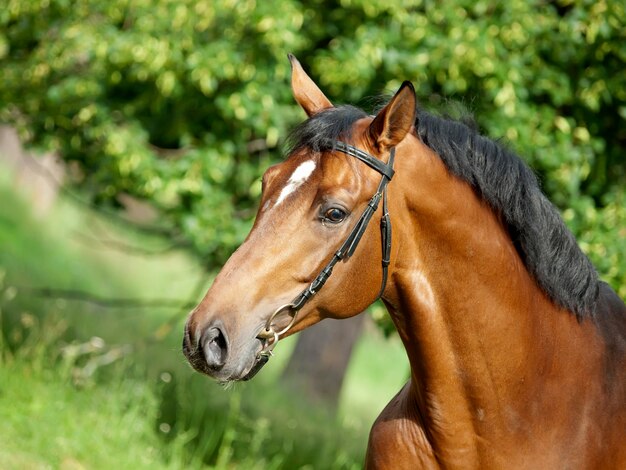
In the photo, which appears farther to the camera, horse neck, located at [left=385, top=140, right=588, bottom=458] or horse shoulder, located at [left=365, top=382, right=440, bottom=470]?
horse shoulder, located at [left=365, top=382, right=440, bottom=470]

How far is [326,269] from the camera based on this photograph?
2.85m

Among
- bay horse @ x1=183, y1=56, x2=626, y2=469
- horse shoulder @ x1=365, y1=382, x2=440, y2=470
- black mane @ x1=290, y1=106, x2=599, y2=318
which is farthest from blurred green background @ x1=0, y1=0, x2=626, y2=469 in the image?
horse shoulder @ x1=365, y1=382, x2=440, y2=470

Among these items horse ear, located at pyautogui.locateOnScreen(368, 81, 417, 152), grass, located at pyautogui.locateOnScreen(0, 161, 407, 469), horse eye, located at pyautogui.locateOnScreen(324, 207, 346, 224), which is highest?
horse ear, located at pyautogui.locateOnScreen(368, 81, 417, 152)

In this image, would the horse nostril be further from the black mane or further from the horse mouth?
the black mane

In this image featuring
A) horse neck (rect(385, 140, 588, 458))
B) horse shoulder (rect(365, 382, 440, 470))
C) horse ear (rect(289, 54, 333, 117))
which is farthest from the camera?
horse ear (rect(289, 54, 333, 117))

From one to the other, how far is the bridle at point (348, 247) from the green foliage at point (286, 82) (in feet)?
7.43

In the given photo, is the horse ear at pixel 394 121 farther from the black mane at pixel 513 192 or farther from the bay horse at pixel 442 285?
the black mane at pixel 513 192

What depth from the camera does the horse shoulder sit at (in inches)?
123

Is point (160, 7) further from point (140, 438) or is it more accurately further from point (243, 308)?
point (243, 308)

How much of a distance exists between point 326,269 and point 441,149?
629 mm

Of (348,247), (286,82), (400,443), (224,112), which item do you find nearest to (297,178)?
(348,247)

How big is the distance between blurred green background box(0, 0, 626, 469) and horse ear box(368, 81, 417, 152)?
1566 millimetres

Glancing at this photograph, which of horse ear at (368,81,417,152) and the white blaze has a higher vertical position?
horse ear at (368,81,417,152)

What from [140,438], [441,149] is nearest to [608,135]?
[441,149]
